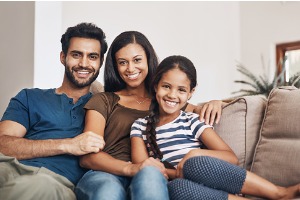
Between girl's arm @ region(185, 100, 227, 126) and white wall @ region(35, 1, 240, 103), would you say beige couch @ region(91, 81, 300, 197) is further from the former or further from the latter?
white wall @ region(35, 1, 240, 103)

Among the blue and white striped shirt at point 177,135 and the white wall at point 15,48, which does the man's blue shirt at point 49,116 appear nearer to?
the blue and white striped shirt at point 177,135

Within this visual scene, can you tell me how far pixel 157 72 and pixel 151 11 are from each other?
8.50 ft

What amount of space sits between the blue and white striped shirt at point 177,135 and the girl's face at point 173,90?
2.4 inches

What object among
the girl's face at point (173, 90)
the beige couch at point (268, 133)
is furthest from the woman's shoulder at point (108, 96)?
the beige couch at point (268, 133)

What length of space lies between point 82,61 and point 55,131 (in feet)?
1.22

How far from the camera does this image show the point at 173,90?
1.65 metres

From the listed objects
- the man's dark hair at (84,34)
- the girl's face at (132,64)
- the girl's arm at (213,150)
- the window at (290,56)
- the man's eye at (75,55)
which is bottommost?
the girl's arm at (213,150)

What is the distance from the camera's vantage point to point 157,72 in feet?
5.71

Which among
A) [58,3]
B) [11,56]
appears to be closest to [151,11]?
[58,3]

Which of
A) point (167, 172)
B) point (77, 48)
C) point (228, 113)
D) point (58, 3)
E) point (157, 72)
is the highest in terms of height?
point (58, 3)

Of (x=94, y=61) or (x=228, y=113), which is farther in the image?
(x=94, y=61)

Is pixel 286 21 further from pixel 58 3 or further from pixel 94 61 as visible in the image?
pixel 94 61

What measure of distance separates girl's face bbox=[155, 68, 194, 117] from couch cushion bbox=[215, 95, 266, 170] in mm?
213

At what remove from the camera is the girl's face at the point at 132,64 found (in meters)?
1.82
